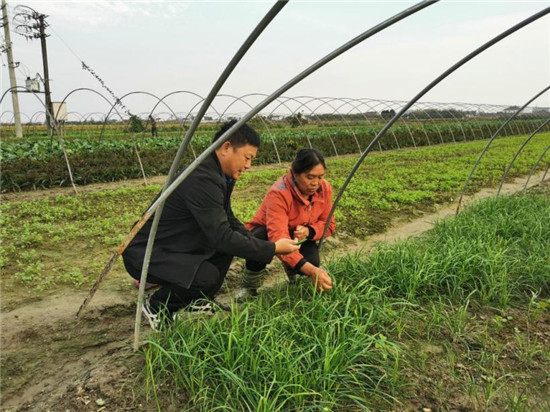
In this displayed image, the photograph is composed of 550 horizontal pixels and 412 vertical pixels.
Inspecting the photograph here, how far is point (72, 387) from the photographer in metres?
1.90

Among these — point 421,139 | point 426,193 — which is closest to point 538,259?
point 426,193

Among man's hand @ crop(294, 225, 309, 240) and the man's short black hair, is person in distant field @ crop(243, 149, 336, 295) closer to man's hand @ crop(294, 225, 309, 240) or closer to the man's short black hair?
man's hand @ crop(294, 225, 309, 240)

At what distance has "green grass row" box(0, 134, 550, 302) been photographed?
3912 mm

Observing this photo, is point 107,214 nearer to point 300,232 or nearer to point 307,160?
point 300,232

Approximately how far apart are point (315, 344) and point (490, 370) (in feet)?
3.18

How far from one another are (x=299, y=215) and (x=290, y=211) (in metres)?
0.10

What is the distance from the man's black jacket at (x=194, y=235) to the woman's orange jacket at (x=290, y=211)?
0.36 meters

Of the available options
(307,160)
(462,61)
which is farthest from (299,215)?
(462,61)

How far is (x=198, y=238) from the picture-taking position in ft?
8.08

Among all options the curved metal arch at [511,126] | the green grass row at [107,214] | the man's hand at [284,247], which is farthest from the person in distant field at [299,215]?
the curved metal arch at [511,126]

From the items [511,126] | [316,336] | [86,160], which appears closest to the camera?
[316,336]

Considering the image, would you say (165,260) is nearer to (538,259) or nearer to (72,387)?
(72,387)

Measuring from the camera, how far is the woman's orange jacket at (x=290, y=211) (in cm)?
277

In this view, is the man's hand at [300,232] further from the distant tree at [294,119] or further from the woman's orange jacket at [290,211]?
the distant tree at [294,119]
